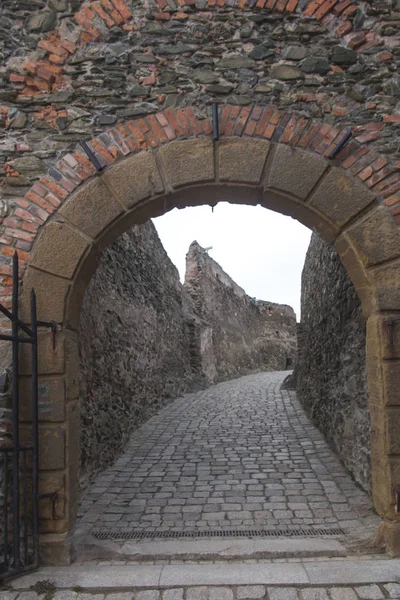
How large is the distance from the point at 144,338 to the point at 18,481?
5168mm

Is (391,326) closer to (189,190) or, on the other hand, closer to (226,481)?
(189,190)

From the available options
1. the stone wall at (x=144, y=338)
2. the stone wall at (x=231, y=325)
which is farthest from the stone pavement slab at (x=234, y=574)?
the stone wall at (x=231, y=325)

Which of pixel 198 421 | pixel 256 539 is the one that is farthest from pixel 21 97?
pixel 198 421

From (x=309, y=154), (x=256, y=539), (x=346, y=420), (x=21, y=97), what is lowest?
(x=256, y=539)

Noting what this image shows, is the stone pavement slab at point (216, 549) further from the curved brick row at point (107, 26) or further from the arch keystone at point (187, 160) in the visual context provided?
the curved brick row at point (107, 26)

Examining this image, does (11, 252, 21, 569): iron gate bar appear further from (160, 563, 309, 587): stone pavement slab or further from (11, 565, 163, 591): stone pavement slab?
(160, 563, 309, 587): stone pavement slab

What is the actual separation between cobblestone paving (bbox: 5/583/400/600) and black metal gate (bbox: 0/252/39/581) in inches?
10.6

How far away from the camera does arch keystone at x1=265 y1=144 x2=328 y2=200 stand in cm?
350

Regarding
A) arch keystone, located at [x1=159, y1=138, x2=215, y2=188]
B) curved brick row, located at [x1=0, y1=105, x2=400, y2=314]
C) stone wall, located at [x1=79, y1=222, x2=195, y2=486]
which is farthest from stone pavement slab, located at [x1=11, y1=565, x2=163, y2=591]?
arch keystone, located at [x1=159, y1=138, x2=215, y2=188]

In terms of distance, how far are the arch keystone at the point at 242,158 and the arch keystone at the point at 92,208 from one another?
34.1 inches

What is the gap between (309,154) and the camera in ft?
11.5

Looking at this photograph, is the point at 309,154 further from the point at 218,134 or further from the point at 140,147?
the point at 140,147

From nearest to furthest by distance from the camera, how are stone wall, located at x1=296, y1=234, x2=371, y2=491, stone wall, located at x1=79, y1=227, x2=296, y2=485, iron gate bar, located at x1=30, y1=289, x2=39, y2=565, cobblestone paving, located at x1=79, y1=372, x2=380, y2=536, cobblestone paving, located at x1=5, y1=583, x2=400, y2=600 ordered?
cobblestone paving, located at x1=5, y1=583, x2=400, y2=600, iron gate bar, located at x1=30, y1=289, x2=39, y2=565, cobblestone paving, located at x1=79, y1=372, x2=380, y2=536, stone wall, located at x1=296, y1=234, x2=371, y2=491, stone wall, located at x1=79, y1=227, x2=296, y2=485

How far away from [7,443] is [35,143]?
7.27 ft
